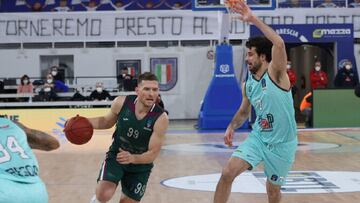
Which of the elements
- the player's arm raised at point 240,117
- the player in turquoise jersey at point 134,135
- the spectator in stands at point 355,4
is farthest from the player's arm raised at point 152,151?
the spectator in stands at point 355,4

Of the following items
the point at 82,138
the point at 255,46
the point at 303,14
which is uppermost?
the point at 303,14

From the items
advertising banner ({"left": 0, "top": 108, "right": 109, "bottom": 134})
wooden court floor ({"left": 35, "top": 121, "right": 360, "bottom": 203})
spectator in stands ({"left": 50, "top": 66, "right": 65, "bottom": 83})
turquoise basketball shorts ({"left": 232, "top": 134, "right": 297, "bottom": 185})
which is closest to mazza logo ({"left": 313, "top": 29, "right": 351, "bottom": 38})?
wooden court floor ({"left": 35, "top": 121, "right": 360, "bottom": 203})

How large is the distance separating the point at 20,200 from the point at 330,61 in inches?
804

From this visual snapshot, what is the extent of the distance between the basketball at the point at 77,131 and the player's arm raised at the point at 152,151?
0.34 metres

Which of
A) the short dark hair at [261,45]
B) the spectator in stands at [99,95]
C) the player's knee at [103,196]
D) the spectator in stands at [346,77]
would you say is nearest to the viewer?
the player's knee at [103,196]

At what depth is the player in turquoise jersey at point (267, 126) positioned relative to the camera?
5883mm

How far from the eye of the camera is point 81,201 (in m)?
7.57

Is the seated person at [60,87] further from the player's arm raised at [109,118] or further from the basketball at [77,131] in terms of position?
the basketball at [77,131]

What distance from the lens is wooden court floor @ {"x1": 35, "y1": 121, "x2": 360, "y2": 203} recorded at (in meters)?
7.73

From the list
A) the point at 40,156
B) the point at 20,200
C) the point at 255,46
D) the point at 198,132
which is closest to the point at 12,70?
the point at 198,132

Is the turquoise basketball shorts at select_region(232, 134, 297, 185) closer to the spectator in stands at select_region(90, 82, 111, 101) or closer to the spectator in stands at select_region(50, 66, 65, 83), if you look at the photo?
the spectator in stands at select_region(90, 82, 111, 101)

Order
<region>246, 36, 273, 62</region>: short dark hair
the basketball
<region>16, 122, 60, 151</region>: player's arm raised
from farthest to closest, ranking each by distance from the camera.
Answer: <region>246, 36, 273, 62</region>: short dark hair → the basketball → <region>16, 122, 60, 151</region>: player's arm raised

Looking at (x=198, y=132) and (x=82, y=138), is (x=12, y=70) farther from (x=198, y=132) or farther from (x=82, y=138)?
(x=82, y=138)

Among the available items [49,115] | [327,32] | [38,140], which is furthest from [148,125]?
[327,32]
